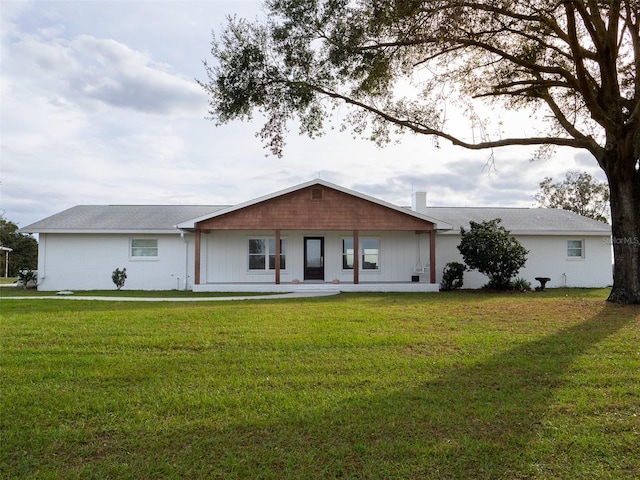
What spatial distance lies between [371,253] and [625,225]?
9428 mm

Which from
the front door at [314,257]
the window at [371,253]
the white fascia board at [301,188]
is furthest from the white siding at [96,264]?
the window at [371,253]

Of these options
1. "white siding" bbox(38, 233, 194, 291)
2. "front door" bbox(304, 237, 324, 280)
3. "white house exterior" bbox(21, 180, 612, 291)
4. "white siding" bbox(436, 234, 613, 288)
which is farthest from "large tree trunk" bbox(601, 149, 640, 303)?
"white siding" bbox(38, 233, 194, 291)

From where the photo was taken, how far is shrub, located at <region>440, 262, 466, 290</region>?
17969 mm

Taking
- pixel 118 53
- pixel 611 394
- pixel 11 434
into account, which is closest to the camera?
pixel 11 434

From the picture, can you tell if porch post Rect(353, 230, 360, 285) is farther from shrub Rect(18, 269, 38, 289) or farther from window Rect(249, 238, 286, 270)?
shrub Rect(18, 269, 38, 289)

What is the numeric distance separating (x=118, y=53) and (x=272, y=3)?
424cm

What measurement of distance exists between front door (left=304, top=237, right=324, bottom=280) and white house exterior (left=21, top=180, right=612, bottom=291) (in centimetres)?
4

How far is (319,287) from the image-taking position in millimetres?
17250

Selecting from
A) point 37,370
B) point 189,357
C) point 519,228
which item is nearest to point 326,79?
point 189,357

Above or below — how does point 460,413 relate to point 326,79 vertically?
below

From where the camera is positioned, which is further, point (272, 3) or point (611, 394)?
point (272, 3)

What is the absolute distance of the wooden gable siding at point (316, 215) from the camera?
56.4 ft

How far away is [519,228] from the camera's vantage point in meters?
19.5

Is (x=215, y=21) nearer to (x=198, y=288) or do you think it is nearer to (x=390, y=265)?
(x=198, y=288)
